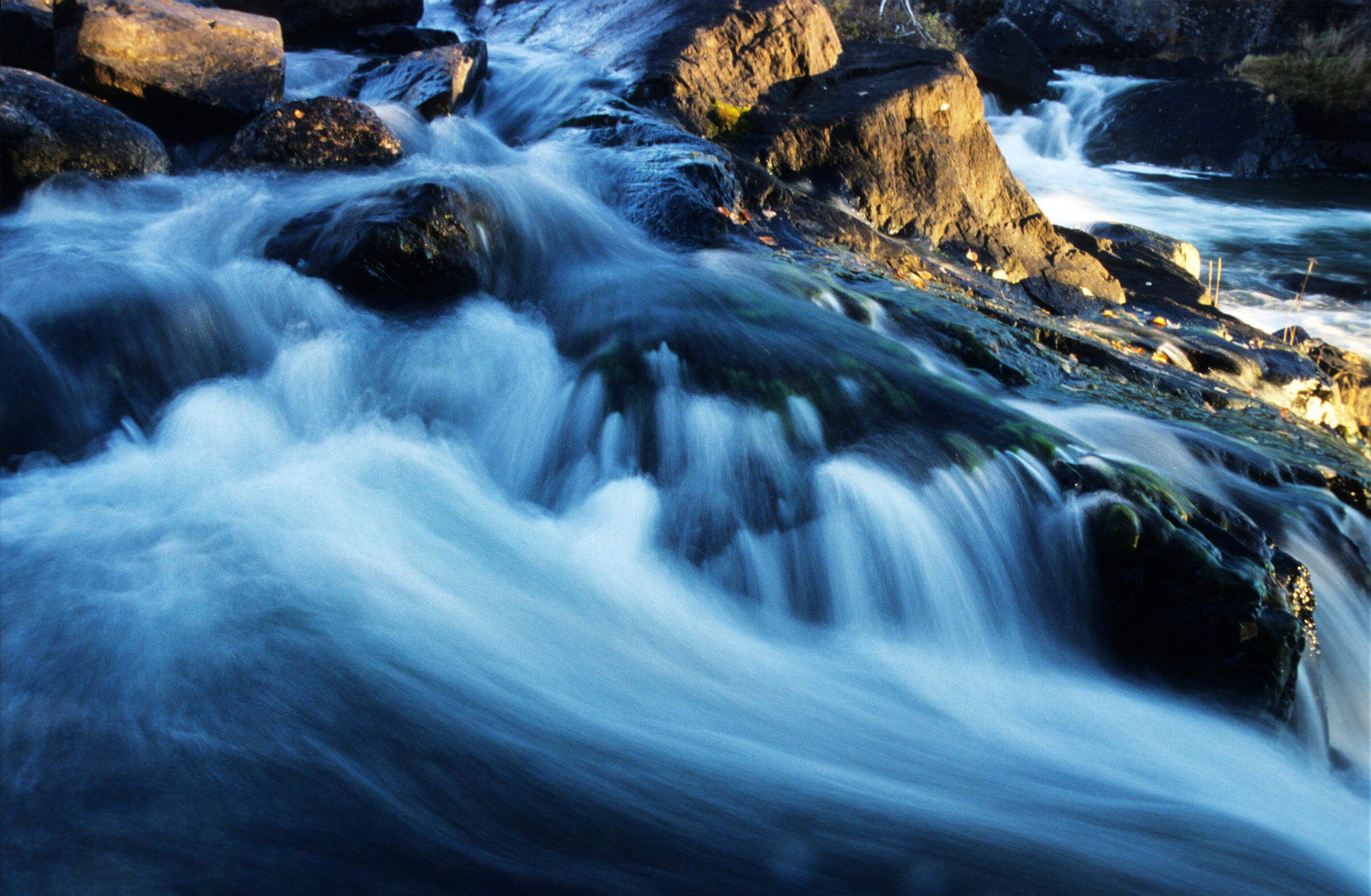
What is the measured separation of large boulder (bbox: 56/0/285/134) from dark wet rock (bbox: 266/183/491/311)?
227cm

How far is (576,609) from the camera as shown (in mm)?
2990

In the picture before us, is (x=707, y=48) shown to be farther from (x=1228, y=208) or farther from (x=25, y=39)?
(x=1228, y=208)

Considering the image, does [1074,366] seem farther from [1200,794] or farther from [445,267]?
[445,267]

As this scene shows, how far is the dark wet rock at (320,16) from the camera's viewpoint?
952 centimetres

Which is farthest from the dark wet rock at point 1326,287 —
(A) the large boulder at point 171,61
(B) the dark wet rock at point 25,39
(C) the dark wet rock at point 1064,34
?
(B) the dark wet rock at point 25,39

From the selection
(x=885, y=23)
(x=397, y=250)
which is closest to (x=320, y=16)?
(x=397, y=250)

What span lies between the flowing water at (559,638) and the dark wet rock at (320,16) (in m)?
5.90

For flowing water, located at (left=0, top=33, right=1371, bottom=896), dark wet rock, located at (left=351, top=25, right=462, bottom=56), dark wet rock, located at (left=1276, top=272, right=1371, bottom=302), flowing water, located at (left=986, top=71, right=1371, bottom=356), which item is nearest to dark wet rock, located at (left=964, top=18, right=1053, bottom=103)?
flowing water, located at (left=986, top=71, right=1371, bottom=356)

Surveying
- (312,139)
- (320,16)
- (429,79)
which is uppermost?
(320,16)

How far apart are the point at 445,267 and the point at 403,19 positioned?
757cm

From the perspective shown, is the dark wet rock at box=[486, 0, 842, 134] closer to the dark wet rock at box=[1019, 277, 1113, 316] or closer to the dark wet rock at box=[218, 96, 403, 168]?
the dark wet rock at box=[218, 96, 403, 168]

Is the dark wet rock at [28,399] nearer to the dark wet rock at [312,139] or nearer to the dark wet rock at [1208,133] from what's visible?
the dark wet rock at [312,139]

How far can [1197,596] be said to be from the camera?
2.89 m

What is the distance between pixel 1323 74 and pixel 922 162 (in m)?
13.9
